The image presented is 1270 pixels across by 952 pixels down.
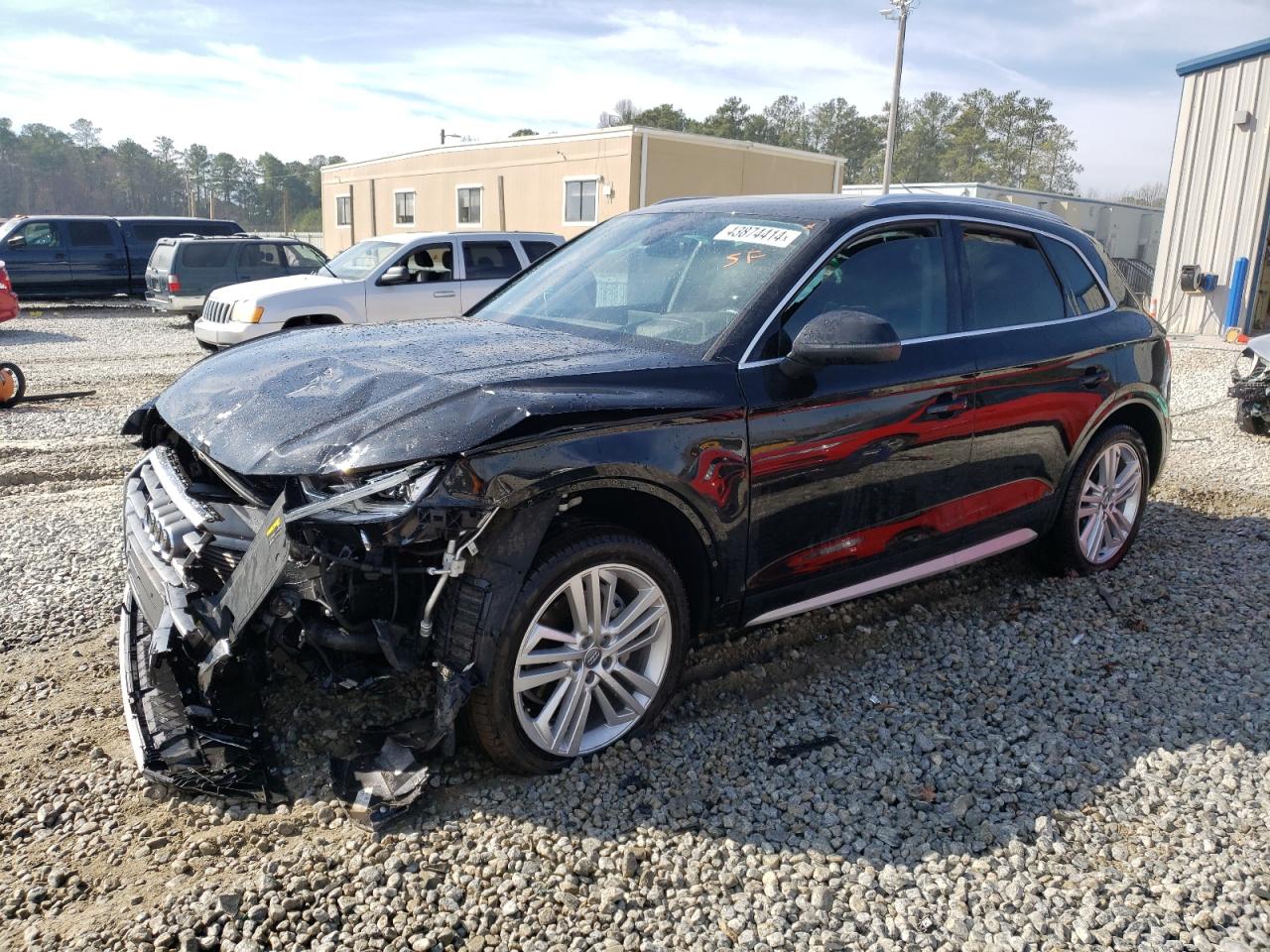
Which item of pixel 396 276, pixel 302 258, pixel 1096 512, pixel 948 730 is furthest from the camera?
pixel 302 258

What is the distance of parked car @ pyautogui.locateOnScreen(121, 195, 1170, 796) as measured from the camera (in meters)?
2.83

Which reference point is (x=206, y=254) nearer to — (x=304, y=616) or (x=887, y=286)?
(x=887, y=286)

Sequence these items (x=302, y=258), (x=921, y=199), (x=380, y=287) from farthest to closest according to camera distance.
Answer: (x=302, y=258)
(x=380, y=287)
(x=921, y=199)

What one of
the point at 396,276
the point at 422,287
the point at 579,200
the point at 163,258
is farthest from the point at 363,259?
the point at 579,200

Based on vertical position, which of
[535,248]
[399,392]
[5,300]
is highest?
[535,248]

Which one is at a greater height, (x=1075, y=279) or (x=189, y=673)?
(x=1075, y=279)

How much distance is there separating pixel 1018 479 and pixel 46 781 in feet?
13.0

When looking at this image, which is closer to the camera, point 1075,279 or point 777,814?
point 777,814

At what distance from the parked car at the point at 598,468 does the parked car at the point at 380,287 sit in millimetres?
7150

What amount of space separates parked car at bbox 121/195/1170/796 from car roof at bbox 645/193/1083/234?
0.02m

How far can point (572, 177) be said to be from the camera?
26203mm

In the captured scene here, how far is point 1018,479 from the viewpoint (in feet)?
14.5

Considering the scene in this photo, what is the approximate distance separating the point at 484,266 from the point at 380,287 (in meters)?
1.42

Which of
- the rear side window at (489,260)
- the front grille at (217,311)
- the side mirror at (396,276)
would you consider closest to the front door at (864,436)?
the side mirror at (396,276)
